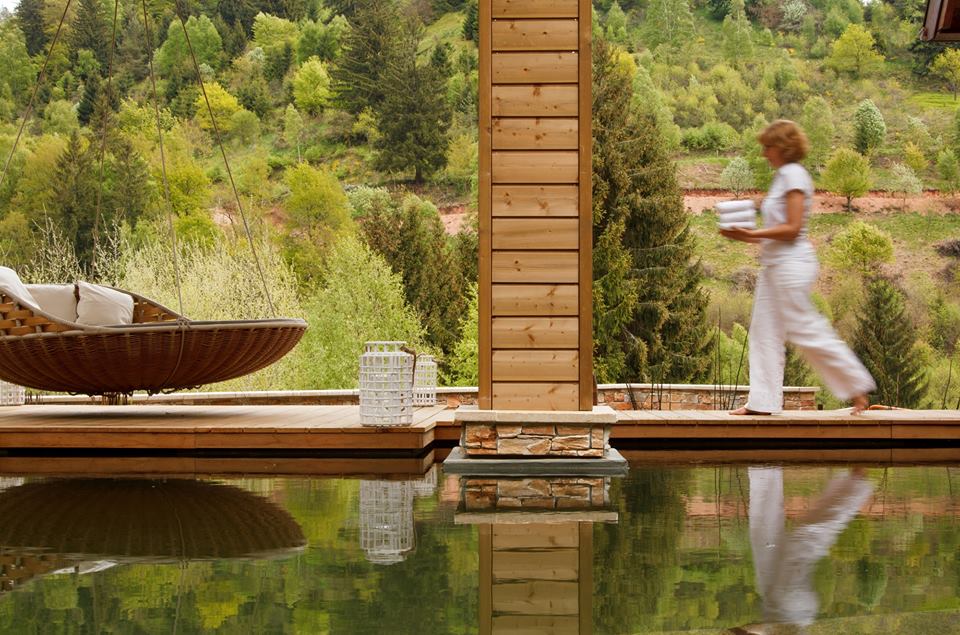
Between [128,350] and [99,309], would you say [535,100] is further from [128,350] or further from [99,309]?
[99,309]

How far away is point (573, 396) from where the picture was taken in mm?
4008

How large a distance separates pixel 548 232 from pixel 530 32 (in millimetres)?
770

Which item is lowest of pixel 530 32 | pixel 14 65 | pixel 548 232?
pixel 548 232

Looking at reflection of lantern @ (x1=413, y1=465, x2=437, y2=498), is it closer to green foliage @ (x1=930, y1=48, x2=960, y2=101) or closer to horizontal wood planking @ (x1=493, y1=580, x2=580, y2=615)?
horizontal wood planking @ (x1=493, y1=580, x2=580, y2=615)

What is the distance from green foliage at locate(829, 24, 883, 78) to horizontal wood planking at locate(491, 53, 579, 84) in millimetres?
35865

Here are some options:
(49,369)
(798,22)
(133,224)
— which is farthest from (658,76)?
(49,369)

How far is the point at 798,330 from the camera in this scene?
4609mm

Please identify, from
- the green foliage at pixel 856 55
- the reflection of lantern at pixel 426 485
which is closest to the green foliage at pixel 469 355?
the reflection of lantern at pixel 426 485

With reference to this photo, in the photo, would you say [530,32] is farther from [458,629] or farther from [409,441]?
[458,629]

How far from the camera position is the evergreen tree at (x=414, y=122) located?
35656mm

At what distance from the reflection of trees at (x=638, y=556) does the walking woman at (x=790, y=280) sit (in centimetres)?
118

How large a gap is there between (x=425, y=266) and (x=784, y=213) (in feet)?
80.9

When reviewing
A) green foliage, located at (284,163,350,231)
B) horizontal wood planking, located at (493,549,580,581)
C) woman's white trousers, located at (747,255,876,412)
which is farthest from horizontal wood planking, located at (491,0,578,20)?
green foliage, located at (284,163,350,231)

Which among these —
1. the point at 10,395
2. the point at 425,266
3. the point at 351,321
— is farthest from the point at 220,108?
the point at 10,395
